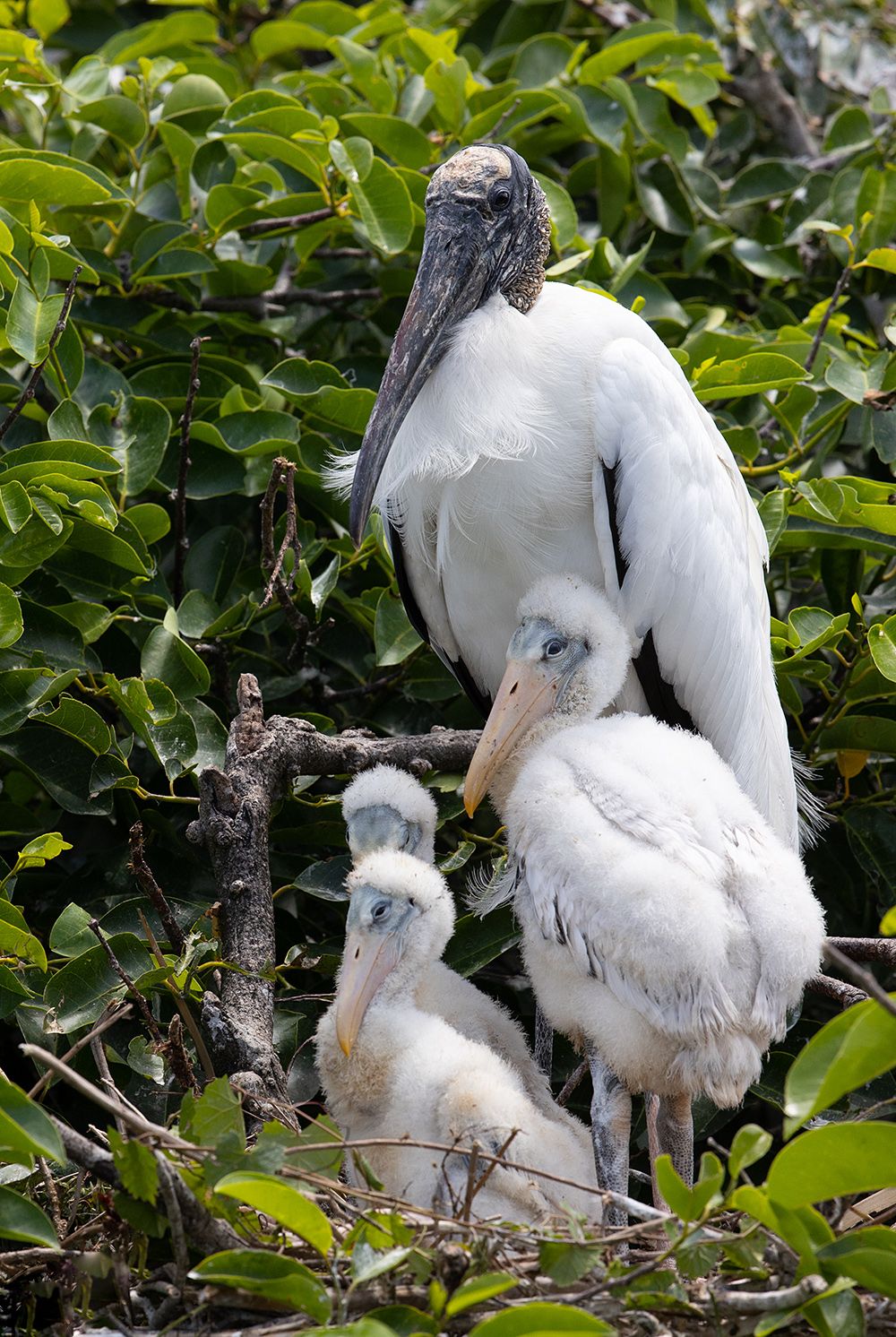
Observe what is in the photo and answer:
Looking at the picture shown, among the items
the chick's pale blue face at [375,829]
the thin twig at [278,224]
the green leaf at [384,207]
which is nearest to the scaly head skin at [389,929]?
the chick's pale blue face at [375,829]

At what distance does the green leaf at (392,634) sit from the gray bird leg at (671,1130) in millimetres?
1084

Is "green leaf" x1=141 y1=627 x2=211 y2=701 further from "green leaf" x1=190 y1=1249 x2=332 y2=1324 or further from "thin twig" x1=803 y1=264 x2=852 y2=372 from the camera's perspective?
"thin twig" x1=803 y1=264 x2=852 y2=372

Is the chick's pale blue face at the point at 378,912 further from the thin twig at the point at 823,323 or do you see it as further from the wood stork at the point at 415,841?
the thin twig at the point at 823,323

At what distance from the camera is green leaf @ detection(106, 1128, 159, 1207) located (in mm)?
2107

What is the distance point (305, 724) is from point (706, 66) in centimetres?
240

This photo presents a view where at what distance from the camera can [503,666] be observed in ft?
11.5

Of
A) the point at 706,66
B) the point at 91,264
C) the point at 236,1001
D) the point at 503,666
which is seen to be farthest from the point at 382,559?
the point at 706,66

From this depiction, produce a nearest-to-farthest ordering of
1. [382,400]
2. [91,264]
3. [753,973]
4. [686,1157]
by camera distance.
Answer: [753,973] < [686,1157] < [382,400] < [91,264]

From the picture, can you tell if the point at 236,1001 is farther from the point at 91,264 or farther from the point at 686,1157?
the point at 91,264

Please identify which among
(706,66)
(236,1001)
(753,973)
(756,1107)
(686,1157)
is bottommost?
(756,1107)

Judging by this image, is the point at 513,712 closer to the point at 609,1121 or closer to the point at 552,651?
the point at 552,651

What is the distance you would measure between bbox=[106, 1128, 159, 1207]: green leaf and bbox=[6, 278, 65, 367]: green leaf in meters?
1.66

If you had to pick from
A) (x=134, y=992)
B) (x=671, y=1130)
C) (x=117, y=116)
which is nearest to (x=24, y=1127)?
(x=134, y=992)

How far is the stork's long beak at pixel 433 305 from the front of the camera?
324 cm
